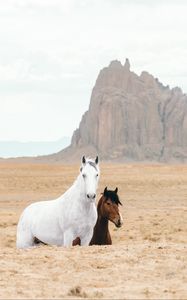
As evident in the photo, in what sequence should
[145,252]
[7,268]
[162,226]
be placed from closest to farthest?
[7,268] → [145,252] → [162,226]

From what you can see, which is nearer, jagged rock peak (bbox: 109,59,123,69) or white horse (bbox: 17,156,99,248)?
white horse (bbox: 17,156,99,248)

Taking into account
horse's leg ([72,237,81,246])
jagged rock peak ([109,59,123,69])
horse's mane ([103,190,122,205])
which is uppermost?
jagged rock peak ([109,59,123,69])

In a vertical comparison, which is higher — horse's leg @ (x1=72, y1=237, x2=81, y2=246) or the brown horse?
the brown horse

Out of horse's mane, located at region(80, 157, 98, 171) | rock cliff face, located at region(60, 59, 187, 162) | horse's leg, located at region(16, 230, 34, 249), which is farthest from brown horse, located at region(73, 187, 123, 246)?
rock cliff face, located at region(60, 59, 187, 162)

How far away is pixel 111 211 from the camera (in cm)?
1376

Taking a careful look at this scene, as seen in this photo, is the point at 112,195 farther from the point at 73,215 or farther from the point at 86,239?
the point at 73,215

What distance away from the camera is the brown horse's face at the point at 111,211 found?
→ 13750 mm

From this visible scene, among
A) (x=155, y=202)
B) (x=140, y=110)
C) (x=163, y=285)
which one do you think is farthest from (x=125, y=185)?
(x=140, y=110)

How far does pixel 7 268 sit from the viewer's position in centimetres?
1093

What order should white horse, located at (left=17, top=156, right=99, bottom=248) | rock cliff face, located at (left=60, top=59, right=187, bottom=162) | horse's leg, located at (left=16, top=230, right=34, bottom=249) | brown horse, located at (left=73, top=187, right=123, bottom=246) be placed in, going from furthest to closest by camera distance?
rock cliff face, located at (left=60, top=59, right=187, bottom=162), brown horse, located at (left=73, top=187, right=123, bottom=246), horse's leg, located at (left=16, top=230, right=34, bottom=249), white horse, located at (left=17, top=156, right=99, bottom=248)

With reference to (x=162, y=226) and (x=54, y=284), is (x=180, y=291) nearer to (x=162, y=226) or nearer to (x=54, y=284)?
(x=54, y=284)

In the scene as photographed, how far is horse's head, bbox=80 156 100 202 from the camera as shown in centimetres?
1257

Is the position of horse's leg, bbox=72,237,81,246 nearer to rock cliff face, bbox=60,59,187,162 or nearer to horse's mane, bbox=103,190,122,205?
horse's mane, bbox=103,190,122,205

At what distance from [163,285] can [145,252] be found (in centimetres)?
260
